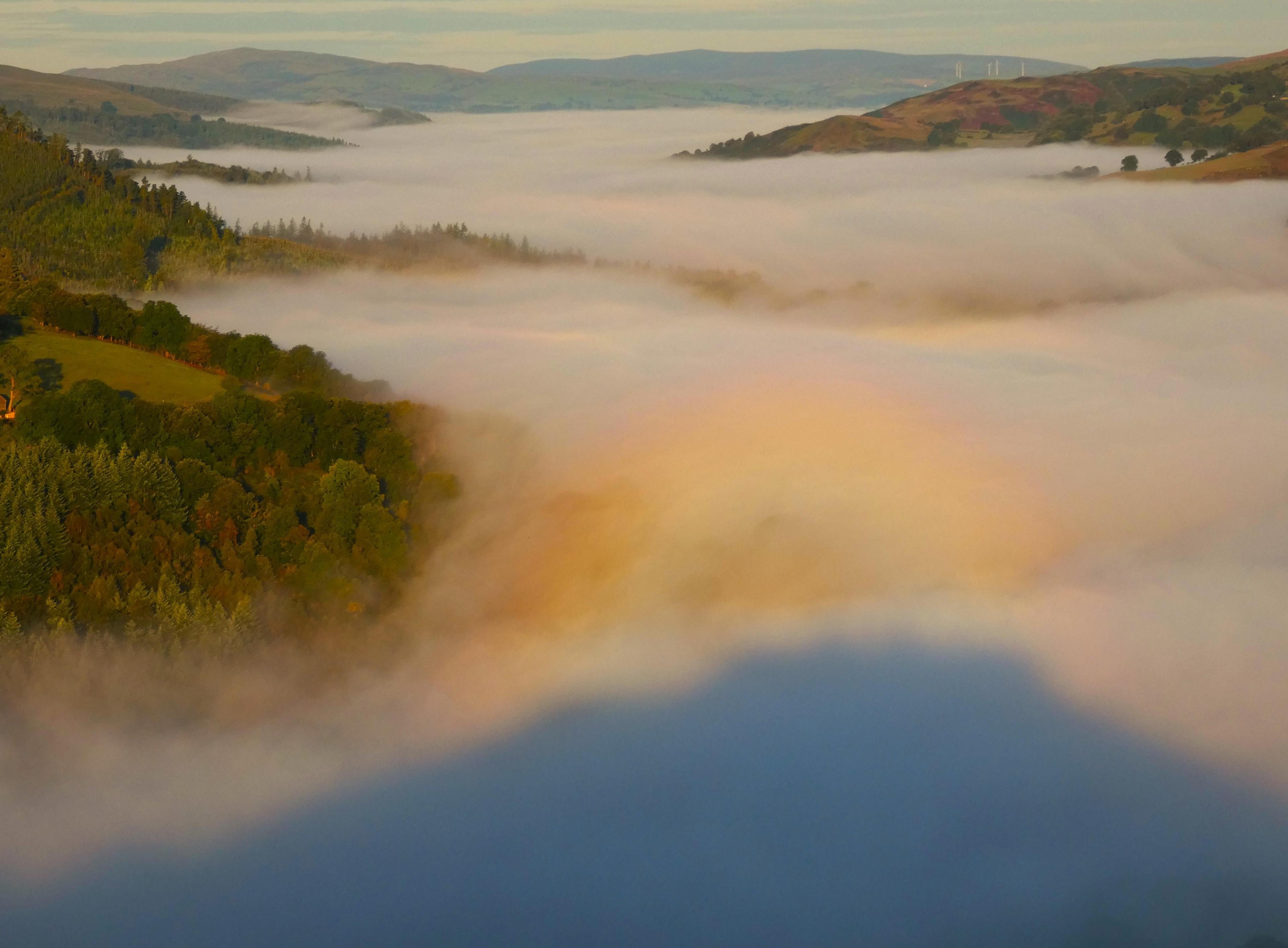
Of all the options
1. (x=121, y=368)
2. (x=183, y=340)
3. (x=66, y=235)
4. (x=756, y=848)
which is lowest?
(x=756, y=848)

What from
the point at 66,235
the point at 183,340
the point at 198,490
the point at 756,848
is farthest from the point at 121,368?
the point at 66,235

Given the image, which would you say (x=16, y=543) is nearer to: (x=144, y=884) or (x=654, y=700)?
(x=144, y=884)

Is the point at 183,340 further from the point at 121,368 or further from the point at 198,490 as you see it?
the point at 198,490

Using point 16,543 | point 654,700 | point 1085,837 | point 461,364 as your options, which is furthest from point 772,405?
point 16,543

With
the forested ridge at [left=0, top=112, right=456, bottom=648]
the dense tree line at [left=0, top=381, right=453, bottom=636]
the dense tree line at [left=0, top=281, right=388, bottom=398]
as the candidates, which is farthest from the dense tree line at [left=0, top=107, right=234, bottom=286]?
the dense tree line at [left=0, top=381, right=453, bottom=636]

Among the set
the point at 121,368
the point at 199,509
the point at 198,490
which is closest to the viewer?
the point at 199,509

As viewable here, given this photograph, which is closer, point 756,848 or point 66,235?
point 756,848

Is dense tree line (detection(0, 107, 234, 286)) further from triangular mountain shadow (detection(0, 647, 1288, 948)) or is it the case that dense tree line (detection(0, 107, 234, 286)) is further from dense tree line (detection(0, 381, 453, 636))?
triangular mountain shadow (detection(0, 647, 1288, 948))
